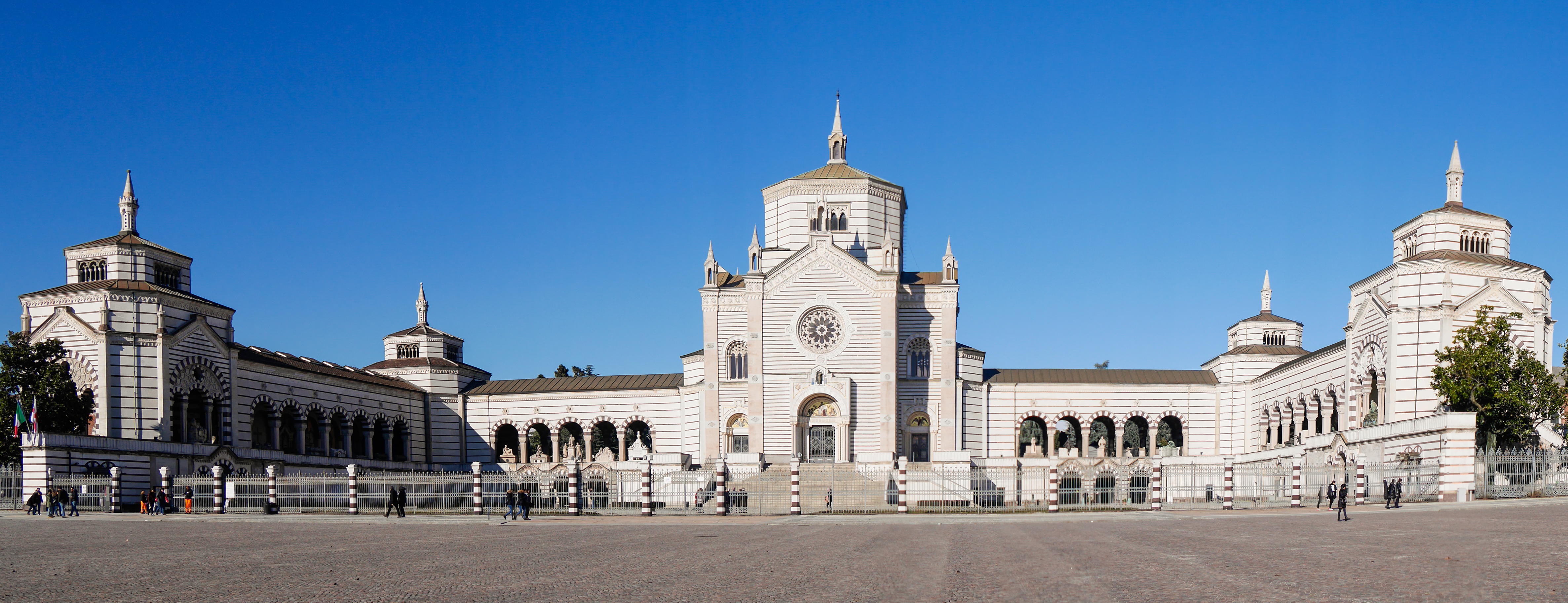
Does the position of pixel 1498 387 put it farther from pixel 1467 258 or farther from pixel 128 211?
pixel 128 211

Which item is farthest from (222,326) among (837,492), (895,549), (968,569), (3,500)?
(968,569)

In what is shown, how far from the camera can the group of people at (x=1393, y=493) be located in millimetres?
36062

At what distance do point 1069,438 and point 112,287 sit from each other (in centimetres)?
4954

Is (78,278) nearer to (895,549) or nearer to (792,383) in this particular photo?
(792,383)

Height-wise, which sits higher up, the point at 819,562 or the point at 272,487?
the point at 819,562

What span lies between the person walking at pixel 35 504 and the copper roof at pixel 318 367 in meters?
13.0

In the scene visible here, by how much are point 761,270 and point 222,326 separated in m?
23.4

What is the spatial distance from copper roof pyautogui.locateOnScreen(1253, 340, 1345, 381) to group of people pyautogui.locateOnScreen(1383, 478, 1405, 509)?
643 inches

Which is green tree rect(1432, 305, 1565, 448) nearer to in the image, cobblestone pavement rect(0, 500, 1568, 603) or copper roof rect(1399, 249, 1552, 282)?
copper roof rect(1399, 249, 1552, 282)

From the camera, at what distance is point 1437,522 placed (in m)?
28.3

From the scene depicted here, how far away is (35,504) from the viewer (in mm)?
39969

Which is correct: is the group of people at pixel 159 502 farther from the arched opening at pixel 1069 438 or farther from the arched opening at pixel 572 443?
the arched opening at pixel 1069 438

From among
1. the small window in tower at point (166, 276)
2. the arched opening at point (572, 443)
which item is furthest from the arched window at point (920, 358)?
the small window in tower at point (166, 276)

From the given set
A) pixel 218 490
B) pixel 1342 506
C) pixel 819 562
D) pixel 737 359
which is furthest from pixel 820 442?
pixel 819 562
